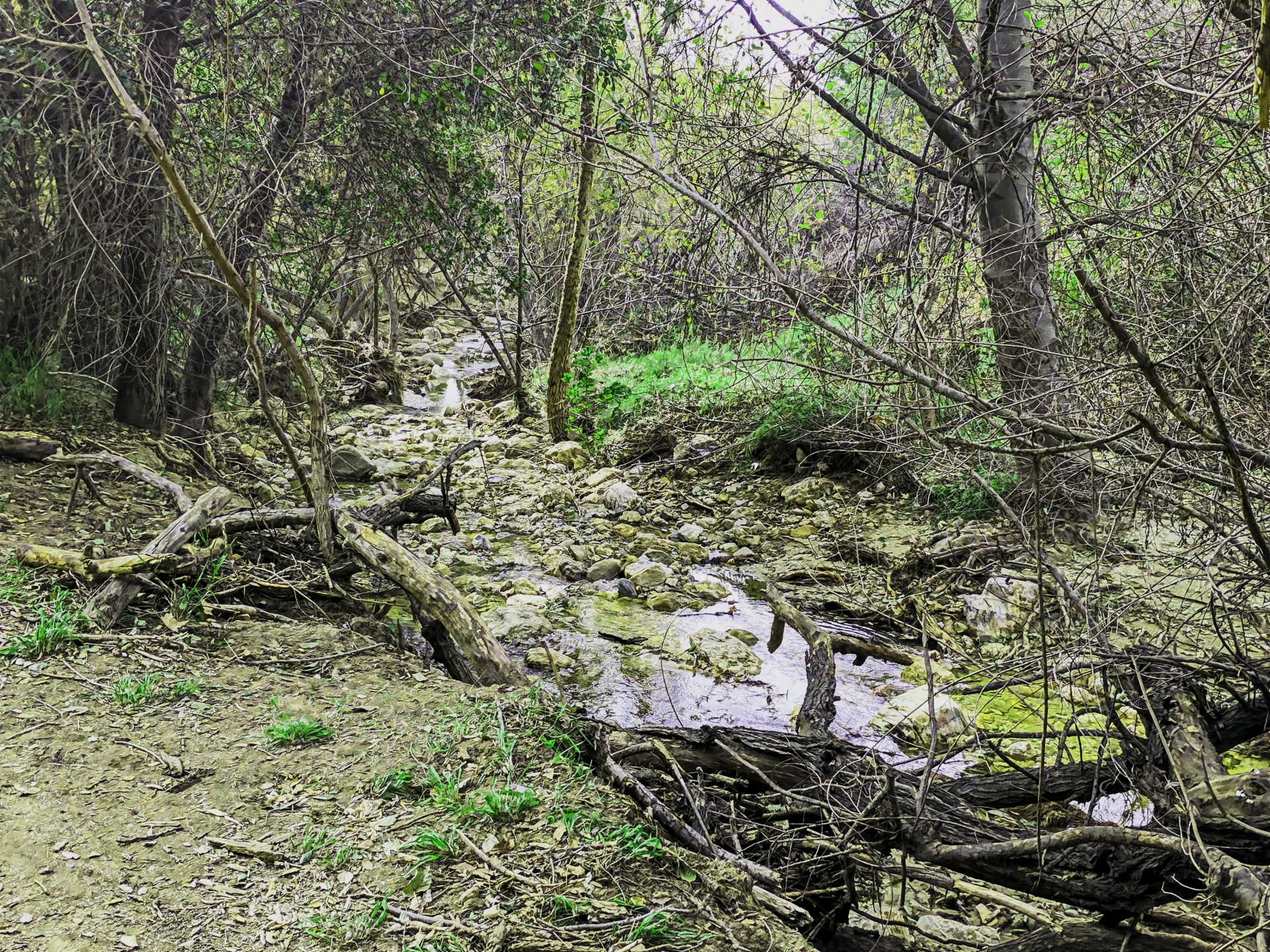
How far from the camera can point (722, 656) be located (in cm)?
514

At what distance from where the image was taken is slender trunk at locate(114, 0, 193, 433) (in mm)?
5766

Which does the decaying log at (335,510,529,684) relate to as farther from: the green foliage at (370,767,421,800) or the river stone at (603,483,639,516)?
the river stone at (603,483,639,516)

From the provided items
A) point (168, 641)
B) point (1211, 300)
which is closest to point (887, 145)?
point (1211, 300)

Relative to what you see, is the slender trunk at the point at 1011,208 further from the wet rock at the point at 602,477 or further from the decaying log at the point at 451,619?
the wet rock at the point at 602,477

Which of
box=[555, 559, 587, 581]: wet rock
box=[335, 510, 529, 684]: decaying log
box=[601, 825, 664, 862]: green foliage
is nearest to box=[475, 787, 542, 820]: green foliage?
box=[601, 825, 664, 862]: green foliage

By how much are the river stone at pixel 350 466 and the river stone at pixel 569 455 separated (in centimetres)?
217

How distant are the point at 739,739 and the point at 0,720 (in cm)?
262

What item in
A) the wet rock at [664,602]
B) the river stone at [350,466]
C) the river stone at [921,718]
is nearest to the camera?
the river stone at [921,718]

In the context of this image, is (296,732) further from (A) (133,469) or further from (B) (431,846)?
(A) (133,469)

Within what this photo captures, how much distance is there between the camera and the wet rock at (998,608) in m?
5.24

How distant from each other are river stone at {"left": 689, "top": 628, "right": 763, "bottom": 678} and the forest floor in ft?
0.07

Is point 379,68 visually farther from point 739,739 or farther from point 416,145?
point 739,739

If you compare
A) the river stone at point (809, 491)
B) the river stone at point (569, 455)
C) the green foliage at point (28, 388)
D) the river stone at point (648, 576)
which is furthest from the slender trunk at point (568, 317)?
the green foliage at point (28, 388)

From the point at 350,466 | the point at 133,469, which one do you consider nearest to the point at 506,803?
the point at 133,469
